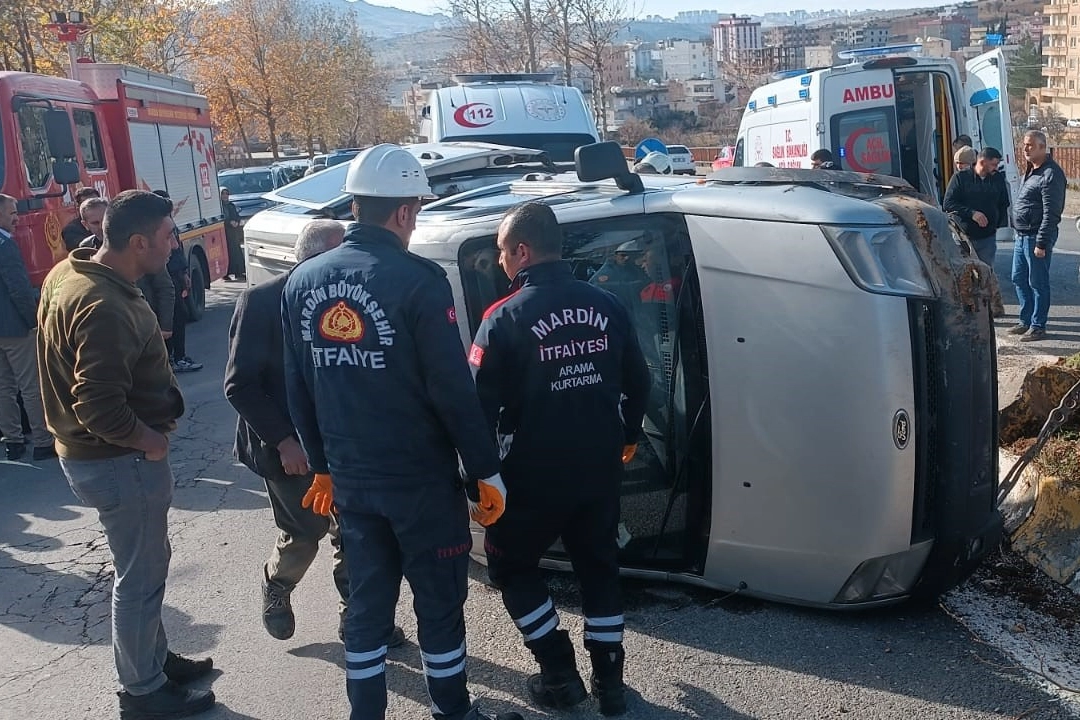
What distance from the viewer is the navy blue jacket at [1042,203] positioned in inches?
338

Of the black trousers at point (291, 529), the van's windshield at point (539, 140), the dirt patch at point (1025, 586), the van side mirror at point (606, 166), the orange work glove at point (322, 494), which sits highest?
the van's windshield at point (539, 140)

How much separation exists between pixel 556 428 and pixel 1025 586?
224 centimetres

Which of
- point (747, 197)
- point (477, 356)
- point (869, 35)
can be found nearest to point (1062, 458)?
point (747, 197)

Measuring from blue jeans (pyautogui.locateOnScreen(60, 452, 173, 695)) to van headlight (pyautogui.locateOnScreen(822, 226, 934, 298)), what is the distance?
2538mm

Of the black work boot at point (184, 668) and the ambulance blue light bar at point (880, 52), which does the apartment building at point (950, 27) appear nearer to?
the ambulance blue light bar at point (880, 52)

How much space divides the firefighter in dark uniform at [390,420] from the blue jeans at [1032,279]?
23.9ft

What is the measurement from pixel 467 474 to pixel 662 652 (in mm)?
1274

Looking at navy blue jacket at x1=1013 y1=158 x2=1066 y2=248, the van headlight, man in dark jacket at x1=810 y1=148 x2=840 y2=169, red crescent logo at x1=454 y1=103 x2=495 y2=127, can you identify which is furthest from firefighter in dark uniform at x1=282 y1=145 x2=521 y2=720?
red crescent logo at x1=454 y1=103 x2=495 y2=127

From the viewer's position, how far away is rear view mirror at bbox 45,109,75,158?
9.30 meters

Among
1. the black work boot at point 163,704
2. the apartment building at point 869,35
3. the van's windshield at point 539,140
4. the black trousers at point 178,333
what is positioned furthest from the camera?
the apartment building at point 869,35

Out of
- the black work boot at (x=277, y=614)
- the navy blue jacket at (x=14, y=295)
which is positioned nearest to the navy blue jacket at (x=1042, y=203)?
the black work boot at (x=277, y=614)

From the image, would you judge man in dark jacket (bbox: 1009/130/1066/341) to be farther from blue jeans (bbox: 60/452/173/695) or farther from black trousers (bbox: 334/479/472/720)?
blue jeans (bbox: 60/452/173/695)

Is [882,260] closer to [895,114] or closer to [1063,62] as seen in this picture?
[895,114]

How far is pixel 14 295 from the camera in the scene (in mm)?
6781
